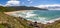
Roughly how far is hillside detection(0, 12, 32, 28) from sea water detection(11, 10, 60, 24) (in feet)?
0.81

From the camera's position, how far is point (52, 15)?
5.62 metres

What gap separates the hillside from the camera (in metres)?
5.60

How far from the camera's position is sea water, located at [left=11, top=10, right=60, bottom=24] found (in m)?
5.59

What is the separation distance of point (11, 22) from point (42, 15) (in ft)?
4.37

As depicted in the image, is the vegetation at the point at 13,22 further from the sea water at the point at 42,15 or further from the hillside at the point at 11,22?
the sea water at the point at 42,15

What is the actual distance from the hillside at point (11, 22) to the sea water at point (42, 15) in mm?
246

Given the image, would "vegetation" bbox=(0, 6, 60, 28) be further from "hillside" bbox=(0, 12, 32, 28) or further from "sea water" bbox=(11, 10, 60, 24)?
"sea water" bbox=(11, 10, 60, 24)

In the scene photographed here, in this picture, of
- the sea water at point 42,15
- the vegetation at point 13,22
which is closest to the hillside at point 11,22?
the vegetation at point 13,22

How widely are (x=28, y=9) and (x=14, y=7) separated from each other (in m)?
0.61

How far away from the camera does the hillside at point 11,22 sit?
5603mm

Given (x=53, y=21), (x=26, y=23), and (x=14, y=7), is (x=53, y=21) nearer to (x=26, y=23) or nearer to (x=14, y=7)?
(x=26, y=23)

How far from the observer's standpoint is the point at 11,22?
5672 mm

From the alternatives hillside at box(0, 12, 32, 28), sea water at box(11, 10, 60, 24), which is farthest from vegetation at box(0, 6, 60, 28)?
sea water at box(11, 10, 60, 24)

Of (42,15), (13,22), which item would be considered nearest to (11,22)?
(13,22)
